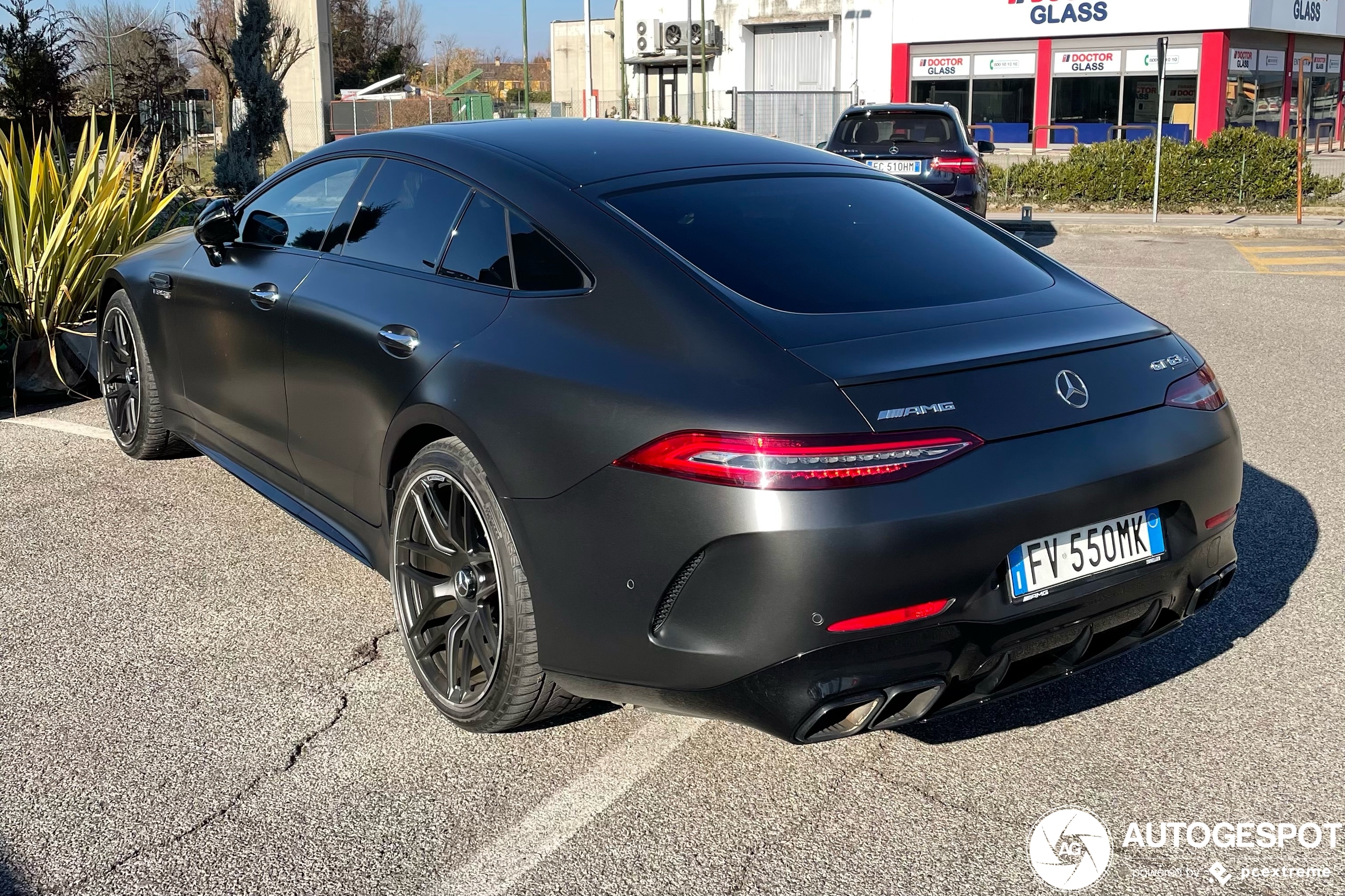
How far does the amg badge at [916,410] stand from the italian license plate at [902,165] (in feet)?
38.0

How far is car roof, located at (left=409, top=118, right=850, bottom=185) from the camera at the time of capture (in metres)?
3.62

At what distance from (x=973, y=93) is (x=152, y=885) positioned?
3793cm

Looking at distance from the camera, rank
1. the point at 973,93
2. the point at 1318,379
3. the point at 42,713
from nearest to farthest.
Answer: the point at 42,713 → the point at 1318,379 → the point at 973,93

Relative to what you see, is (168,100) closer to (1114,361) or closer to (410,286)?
(410,286)

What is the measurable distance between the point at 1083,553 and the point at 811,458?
29.0 inches

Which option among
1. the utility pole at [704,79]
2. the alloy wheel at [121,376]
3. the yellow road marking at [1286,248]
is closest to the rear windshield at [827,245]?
the alloy wheel at [121,376]

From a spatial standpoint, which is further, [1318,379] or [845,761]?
[1318,379]

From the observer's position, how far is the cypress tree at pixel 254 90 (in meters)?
17.9

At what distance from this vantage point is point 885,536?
8.58 ft

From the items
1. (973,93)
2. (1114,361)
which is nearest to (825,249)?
(1114,361)

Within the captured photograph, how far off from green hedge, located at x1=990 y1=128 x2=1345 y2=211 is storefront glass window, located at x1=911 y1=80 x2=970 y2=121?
55.9 feet

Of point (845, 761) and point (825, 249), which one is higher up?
point (825, 249)

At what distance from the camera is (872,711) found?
2736 mm

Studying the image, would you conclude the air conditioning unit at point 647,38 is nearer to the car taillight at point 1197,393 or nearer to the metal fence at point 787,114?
the metal fence at point 787,114
